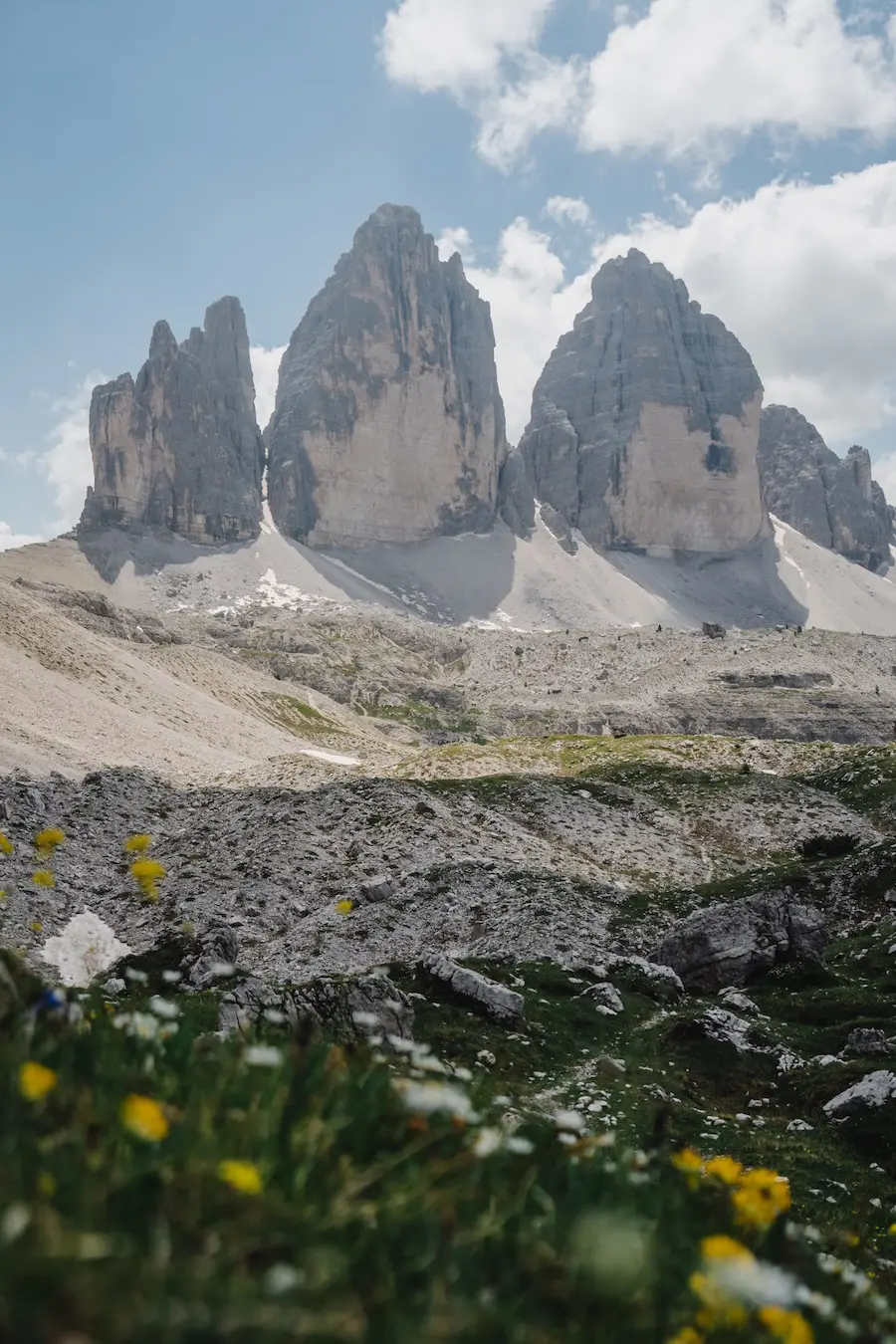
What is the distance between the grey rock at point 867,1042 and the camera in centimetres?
1870

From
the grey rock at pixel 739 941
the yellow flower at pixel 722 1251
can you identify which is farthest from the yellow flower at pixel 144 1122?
the grey rock at pixel 739 941

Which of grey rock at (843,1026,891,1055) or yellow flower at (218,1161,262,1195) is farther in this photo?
grey rock at (843,1026,891,1055)

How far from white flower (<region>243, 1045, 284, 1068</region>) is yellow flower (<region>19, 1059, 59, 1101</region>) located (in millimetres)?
748

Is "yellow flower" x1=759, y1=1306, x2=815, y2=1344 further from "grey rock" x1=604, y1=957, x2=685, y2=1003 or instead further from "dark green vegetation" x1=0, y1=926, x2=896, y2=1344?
"grey rock" x1=604, y1=957, x2=685, y2=1003

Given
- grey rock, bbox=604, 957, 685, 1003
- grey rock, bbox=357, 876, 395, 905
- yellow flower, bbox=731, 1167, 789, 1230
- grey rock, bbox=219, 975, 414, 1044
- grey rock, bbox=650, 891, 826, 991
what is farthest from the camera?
grey rock, bbox=357, 876, 395, 905

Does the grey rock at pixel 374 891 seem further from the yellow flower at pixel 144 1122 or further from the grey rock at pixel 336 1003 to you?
the yellow flower at pixel 144 1122

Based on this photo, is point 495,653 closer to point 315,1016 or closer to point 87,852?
point 87,852

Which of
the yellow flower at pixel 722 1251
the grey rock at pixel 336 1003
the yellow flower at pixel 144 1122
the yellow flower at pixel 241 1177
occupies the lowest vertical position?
the grey rock at pixel 336 1003

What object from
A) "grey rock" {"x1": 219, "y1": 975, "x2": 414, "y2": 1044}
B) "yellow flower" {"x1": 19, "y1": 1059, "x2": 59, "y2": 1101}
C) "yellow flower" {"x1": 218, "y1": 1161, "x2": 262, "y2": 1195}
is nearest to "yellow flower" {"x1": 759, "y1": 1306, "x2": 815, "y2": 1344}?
"yellow flower" {"x1": 218, "y1": 1161, "x2": 262, "y2": 1195}

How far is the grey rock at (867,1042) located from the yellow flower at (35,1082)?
20.1m

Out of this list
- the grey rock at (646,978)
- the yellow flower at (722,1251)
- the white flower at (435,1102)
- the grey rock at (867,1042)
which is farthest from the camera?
the grey rock at (646,978)

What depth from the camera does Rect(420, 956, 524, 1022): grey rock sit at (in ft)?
63.1

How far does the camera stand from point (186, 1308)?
1935mm

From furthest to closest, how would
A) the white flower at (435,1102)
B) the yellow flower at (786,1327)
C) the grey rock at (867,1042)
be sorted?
the grey rock at (867,1042) → the white flower at (435,1102) → the yellow flower at (786,1327)
